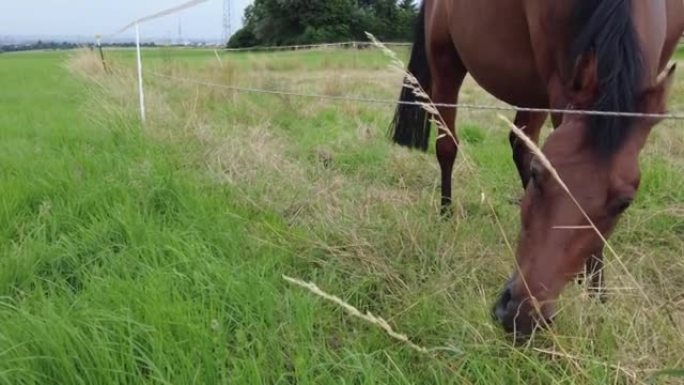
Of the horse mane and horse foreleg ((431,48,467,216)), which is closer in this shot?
the horse mane

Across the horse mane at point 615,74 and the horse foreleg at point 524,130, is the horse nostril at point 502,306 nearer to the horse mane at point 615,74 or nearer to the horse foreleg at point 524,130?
the horse mane at point 615,74

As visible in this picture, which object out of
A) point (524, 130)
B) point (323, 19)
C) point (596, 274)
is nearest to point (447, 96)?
point (524, 130)

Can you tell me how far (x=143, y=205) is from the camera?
2.73 meters

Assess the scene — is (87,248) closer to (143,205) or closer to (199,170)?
(143,205)

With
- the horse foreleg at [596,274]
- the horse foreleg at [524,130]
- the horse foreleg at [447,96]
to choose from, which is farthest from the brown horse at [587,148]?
the horse foreleg at [447,96]

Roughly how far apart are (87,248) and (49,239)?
28 cm

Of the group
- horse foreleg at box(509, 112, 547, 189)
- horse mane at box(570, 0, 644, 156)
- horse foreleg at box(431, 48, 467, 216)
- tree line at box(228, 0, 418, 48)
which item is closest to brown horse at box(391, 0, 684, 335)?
horse mane at box(570, 0, 644, 156)

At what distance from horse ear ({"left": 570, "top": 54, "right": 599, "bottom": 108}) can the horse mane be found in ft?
0.04

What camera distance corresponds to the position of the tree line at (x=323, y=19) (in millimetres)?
20156

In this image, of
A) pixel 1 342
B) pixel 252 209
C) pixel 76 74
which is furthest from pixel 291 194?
pixel 76 74

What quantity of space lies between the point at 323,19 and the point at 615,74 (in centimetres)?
2040

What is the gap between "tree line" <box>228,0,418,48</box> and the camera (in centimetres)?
2016

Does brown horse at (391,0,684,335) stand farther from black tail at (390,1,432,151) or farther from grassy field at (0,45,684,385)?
black tail at (390,1,432,151)

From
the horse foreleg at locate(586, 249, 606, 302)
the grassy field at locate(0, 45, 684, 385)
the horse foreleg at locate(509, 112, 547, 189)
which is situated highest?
the horse foreleg at locate(509, 112, 547, 189)
